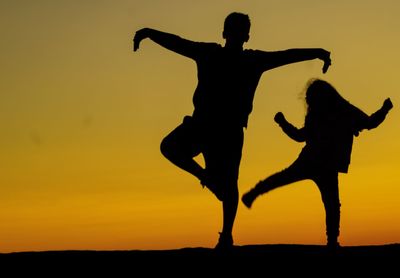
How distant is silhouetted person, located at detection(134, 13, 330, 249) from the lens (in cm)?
877

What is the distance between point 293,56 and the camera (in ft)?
29.4

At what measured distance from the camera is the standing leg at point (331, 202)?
963cm

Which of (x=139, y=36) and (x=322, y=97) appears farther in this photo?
(x=322, y=97)

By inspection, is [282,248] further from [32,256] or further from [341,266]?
[32,256]

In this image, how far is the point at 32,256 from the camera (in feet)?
28.8

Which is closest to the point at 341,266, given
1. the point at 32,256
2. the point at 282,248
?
the point at 282,248

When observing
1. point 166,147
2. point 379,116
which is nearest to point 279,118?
point 379,116

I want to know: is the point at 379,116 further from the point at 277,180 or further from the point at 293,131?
the point at 277,180

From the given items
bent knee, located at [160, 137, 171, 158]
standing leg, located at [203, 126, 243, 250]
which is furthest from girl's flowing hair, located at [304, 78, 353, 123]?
bent knee, located at [160, 137, 171, 158]

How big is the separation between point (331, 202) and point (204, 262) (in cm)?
221

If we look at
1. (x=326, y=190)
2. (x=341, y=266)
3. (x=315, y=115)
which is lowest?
(x=341, y=266)

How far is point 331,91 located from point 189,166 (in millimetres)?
2259

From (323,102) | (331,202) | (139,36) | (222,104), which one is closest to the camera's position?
(139,36)

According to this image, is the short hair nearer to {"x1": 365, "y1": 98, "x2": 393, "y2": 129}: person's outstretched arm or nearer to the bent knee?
the bent knee
